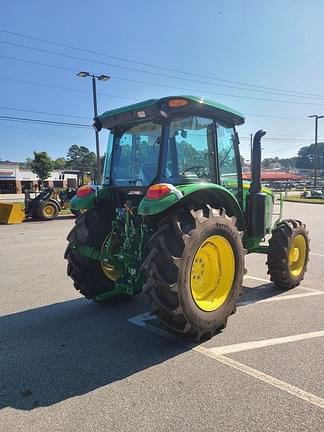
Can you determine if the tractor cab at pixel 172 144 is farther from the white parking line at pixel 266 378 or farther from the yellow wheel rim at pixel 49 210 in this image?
the yellow wheel rim at pixel 49 210

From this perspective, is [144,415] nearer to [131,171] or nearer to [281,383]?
[281,383]

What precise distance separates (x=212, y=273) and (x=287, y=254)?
71.2 inches

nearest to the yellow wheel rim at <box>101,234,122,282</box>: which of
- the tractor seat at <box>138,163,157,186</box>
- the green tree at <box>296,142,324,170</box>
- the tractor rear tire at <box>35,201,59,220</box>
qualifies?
the tractor seat at <box>138,163,157,186</box>

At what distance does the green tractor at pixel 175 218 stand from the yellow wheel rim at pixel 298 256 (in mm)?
272

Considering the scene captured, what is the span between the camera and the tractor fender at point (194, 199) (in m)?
3.44

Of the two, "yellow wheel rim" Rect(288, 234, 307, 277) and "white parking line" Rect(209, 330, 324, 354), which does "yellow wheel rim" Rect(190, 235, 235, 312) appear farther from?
"yellow wheel rim" Rect(288, 234, 307, 277)

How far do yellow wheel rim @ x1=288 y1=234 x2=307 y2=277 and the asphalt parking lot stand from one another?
47 centimetres

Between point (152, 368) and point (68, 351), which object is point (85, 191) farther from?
point (152, 368)

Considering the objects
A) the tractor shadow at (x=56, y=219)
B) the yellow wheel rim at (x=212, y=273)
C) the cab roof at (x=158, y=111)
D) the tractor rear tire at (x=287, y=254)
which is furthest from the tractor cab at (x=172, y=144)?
the tractor shadow at (x=56, y=219)

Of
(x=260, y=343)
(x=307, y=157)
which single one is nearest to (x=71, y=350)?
(x=260, y=343)

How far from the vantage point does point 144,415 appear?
2.57 m

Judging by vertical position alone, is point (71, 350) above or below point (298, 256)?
below

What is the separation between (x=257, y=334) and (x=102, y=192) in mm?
2538

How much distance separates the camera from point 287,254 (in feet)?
17.4
